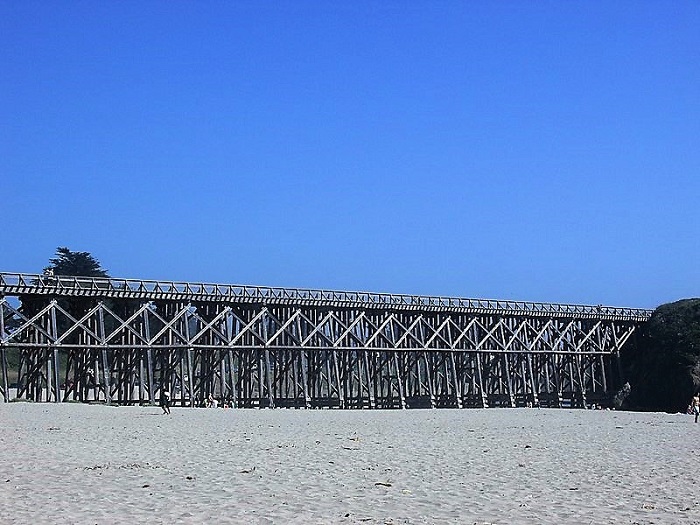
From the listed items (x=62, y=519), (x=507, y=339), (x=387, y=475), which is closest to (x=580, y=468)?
(x=387, y=475)

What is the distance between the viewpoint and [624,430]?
93.8ft

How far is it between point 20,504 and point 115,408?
65.8 ft

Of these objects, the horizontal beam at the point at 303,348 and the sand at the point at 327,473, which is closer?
the sand at the point at 327,473

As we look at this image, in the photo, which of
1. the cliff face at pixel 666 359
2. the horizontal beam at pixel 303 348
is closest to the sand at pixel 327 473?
the horizontal beam at pixel 303 348

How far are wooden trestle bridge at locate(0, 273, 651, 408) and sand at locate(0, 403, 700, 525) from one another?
8.21 m

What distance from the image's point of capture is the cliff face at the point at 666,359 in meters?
49.8

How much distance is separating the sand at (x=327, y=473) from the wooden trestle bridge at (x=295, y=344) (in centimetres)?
821

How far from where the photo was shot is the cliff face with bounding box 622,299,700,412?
49.8m

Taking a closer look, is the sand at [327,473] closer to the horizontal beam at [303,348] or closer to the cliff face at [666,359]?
the horizontal beam at [303,348]

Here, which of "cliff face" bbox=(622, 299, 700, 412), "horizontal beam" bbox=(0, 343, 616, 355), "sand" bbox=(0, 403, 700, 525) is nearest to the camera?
"sand" bbox=(0, 403, 700, 525)

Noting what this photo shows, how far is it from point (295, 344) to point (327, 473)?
26.0 meters

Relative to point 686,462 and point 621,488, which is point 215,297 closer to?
point 686,462

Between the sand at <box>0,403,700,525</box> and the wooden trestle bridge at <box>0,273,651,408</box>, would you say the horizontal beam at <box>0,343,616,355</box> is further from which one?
the sand at <box>0,403,700,525</box>

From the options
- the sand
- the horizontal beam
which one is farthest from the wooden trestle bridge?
the sand
